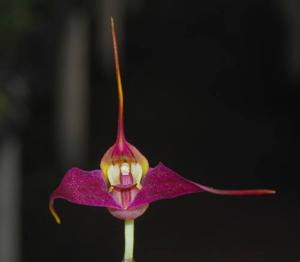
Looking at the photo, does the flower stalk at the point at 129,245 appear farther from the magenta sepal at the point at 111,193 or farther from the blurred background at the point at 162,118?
the blurred background at the point at 162,118

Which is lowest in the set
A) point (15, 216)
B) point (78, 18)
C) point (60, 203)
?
point (60, 203)

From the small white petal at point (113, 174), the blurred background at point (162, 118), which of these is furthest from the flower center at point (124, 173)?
the blurred background at point (162, 118)

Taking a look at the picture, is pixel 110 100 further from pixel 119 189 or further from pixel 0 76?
pixel 119 189

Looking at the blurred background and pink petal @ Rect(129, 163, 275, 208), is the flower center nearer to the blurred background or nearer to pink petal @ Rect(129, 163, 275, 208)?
pink petal @ Rect(129, 163, 275, 208)

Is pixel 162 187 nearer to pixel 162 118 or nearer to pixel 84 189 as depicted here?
pixel 84 189

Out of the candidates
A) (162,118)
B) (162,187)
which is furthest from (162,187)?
(162,118)

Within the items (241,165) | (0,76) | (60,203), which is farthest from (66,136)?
(0,76)
